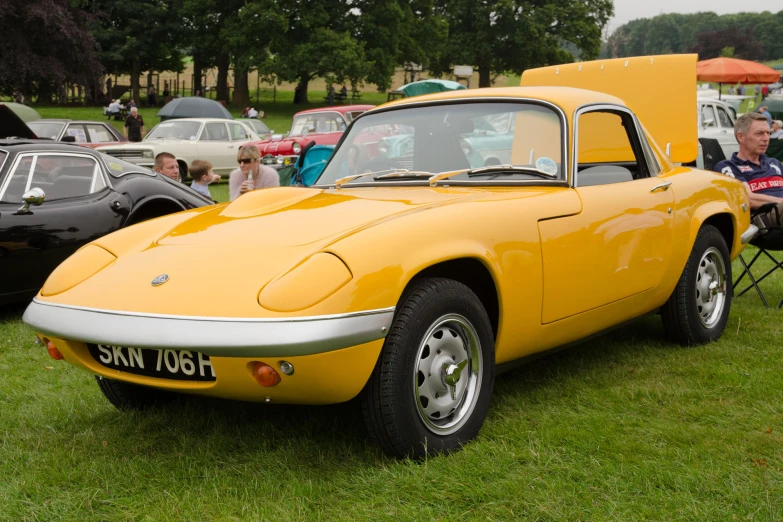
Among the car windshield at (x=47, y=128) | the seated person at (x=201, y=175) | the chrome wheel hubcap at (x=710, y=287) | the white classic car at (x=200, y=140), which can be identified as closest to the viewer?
the chrome wheel hubcap at (x=710, y=287)

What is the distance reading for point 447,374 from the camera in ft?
11.0

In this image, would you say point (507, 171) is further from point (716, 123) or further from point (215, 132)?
point (716, 123)

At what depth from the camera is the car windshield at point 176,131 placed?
17.7 m

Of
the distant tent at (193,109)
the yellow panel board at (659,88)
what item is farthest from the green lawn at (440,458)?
the distant tent at (193,109)

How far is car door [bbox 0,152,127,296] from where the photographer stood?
6.17 meters

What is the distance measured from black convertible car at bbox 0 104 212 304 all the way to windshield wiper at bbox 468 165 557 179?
3627 millimetres

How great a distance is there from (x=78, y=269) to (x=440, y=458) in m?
1.73

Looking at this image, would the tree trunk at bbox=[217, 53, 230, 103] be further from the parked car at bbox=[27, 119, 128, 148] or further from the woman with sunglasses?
the woman with sunglasses

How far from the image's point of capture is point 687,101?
6.90m

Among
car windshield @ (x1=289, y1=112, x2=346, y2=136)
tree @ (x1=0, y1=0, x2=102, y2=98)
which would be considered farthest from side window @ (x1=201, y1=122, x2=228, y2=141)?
tree @ (x1=0, y1=0, x2=102, y2=98)

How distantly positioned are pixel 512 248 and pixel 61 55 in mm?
35930

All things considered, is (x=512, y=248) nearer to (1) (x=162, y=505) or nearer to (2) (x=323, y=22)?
(1) (x=162, y=505)

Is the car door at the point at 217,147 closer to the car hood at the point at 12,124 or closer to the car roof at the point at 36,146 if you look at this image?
the car hood at the point at 12,124

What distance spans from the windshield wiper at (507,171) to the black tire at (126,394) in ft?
6.21
